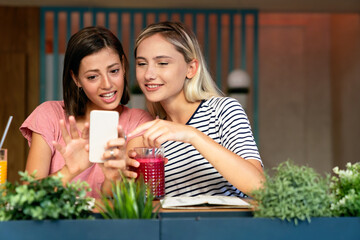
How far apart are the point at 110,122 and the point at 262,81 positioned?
6.04m

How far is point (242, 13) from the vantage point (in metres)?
5.50

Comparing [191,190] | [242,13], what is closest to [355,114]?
[242,13]

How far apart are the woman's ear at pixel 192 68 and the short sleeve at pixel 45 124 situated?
1.88ft

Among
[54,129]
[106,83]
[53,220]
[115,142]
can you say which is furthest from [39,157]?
[53,220]

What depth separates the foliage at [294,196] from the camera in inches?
40.3

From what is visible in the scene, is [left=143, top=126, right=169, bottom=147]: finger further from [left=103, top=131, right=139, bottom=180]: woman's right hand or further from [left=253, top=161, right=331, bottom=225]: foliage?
[left=253, top=161, right=331, bottom=225]: foliage

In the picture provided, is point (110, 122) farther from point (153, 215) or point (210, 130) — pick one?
point (210, 130)

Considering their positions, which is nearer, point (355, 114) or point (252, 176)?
point (252, 176)

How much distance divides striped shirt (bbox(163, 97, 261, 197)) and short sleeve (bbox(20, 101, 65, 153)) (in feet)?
1.57

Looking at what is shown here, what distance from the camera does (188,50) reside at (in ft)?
6.24

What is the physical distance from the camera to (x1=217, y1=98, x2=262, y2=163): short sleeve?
5.43 feet

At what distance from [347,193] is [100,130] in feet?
2.26

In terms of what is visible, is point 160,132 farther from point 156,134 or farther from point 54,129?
point 54,129

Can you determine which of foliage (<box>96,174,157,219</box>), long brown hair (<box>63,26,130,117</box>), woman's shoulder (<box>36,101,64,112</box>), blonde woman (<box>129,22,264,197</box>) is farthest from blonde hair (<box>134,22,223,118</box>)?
foliage (<box>96,174,157,219</box>)
